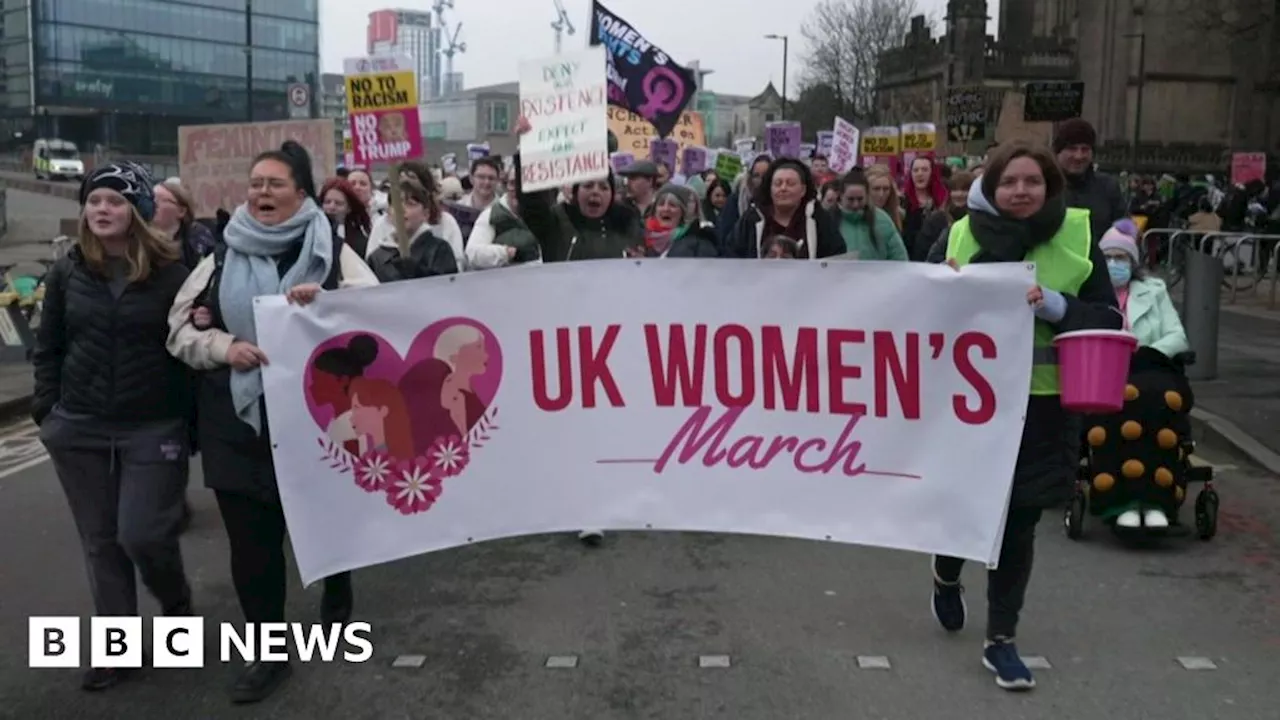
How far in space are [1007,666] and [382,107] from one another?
19.6 feet

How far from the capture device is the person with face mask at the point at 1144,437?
6488 mm

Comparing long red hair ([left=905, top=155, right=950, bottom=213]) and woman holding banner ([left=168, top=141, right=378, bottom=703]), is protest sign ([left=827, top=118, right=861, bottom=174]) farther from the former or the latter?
woman holding banner ([left=168, top=141, right=378, bottom=703])

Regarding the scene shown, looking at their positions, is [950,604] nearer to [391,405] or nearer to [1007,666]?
[1007,666]

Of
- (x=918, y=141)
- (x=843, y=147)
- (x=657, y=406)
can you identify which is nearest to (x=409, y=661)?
(x=657, y=406)

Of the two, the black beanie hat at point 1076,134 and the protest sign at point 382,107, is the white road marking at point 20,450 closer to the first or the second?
the protest sign at point 382,107

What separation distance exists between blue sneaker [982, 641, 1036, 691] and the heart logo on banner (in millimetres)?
1942

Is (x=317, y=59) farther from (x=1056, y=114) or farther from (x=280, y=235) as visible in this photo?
(x=280, y=235)

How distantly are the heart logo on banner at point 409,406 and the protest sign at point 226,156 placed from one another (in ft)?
20.0

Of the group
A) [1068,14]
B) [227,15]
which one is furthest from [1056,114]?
[227,15]

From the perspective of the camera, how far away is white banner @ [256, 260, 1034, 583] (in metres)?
4.55

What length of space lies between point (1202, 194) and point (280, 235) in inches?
1196

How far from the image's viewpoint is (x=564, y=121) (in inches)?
287

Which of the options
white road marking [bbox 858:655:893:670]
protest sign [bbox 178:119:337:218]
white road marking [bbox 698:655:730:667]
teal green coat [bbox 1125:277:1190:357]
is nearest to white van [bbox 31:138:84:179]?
protest sign [bbox 178:119:337:218]

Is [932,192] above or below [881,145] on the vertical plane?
below
